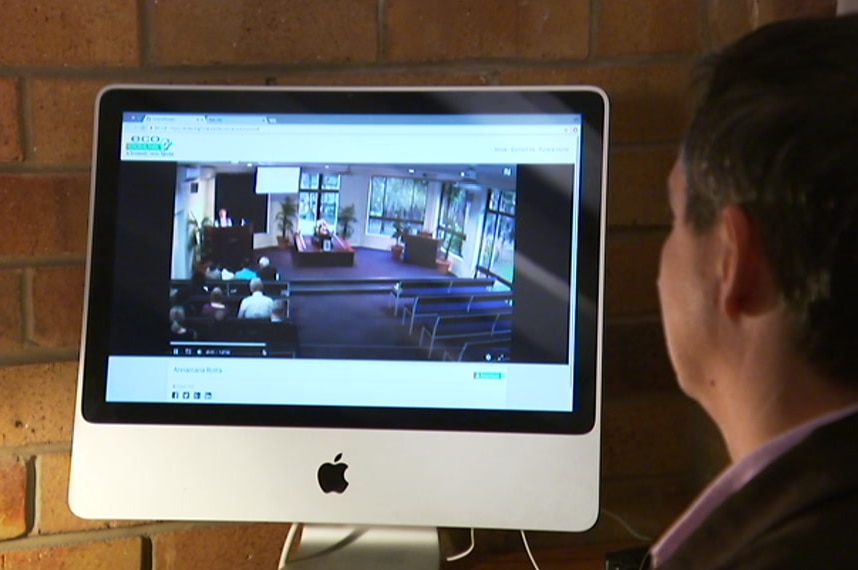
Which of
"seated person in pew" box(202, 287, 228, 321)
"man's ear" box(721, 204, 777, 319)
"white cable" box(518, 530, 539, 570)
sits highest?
"man's ear" box(721, 204, 777, 319)

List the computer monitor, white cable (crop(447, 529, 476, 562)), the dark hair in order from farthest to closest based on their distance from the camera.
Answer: white cable (crop(447, 529, 476, 562))
the computer monitor
the dark hair

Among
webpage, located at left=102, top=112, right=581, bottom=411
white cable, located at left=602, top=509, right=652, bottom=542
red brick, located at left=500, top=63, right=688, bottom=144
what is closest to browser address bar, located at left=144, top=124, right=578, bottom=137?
webpage, located at left=102, top=112, right=581, bottom=411

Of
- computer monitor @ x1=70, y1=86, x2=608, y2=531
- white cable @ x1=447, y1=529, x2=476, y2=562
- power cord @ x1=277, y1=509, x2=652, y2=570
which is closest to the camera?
computer monitor @ x1=70, y1=86, x2=608, y2=531

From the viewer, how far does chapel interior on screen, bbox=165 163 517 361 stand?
1.02 meters

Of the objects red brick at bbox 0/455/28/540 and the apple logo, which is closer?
the apple logo

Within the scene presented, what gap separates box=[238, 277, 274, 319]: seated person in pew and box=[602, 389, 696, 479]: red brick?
48cm

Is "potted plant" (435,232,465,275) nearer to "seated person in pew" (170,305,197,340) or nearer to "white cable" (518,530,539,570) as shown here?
"seated person in pew" (170,305,197,340)

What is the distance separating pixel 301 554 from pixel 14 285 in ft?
1.50

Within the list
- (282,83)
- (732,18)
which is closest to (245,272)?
(282,83)

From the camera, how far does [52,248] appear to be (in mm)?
1140

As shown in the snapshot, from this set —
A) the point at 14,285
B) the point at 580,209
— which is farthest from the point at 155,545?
the point at 580,209

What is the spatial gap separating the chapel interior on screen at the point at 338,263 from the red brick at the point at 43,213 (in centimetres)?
18

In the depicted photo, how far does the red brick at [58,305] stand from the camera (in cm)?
114

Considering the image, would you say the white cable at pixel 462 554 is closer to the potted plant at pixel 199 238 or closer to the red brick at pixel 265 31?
the potted plant at pixel 199 238
